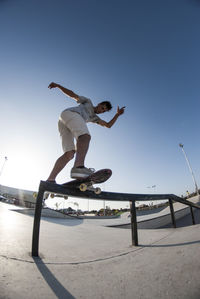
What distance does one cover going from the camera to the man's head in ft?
8.42

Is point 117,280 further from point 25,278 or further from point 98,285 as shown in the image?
point 25,278

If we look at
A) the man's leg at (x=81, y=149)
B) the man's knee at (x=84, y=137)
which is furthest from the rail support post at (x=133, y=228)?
the man's knee at (x=84, y=137)

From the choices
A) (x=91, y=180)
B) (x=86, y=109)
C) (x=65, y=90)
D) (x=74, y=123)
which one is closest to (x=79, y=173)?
(x=91, y=180)

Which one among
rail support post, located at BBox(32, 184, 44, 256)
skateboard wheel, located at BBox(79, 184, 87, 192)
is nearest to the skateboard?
skateboard wheel, located at BBox(79, 184, 87, 192)

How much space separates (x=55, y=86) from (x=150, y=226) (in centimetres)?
831

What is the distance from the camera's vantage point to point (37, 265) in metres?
1.15

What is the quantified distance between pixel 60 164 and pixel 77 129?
0.70 meters

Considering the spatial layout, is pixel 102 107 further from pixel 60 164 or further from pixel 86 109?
pixel 60 164

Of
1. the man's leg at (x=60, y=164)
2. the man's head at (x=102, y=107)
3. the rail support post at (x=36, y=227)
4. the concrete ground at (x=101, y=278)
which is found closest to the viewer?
the concrete ground at (x=101, y=278)

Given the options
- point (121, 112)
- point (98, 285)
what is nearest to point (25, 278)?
point (98, 285)

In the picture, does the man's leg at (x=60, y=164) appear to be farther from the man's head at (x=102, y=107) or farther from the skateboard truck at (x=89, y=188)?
the man's head at (x=102, y=107)

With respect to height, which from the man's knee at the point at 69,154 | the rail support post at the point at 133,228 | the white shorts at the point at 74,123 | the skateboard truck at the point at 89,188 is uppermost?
the white shorts at the point at 74,123

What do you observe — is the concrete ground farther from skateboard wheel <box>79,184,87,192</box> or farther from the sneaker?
the sneaker

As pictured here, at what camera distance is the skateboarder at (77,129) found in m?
2.01
